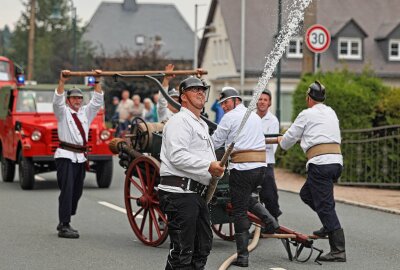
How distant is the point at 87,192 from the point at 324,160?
8270mm

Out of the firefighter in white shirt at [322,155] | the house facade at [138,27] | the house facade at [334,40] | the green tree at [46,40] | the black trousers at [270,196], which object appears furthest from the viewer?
the house facade at [138,27]

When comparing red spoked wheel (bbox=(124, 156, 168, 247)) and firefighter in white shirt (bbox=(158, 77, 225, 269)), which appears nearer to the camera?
firefighter in white shirt (bbox=(158, 77, 225, 269))

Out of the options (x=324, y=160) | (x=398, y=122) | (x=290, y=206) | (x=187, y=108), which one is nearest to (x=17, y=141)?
(x=290, y=206)

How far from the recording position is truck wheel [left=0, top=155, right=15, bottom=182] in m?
20.1

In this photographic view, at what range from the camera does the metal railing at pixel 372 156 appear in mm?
18688

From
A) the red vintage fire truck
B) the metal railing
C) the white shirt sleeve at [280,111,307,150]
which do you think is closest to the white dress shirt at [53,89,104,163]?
the white shirt sleeve at [280,111,307,150]

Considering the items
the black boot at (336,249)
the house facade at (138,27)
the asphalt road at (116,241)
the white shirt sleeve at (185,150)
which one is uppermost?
the house facade at (138,27)

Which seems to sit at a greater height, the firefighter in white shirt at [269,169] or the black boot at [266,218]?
the firefighter in white shirt at [269,169]

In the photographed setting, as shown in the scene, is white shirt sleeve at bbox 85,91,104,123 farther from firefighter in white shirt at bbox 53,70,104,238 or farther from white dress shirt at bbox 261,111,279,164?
white dress shirt at bbox 261,111,279,164

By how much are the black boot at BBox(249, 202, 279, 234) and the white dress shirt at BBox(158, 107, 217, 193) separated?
8.04 ft

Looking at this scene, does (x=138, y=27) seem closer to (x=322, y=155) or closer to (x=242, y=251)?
(x=322, y=155)

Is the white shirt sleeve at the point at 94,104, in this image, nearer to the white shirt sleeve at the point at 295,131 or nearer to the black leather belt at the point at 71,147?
the black leather belt at the point at 71,147

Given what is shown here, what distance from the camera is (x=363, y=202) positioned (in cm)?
1608

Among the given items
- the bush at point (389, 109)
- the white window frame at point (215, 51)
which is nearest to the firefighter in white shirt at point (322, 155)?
the bush at point (389, 109)
